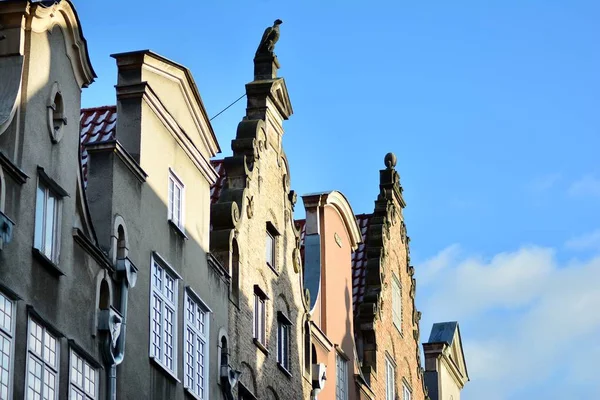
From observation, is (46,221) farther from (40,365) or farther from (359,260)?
(359,260)

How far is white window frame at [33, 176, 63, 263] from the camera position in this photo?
19875mm

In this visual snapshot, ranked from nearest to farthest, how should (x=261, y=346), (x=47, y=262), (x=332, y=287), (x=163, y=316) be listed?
(x=47, y=262)
(x=163, y=316)
(x=261, y=346)
(x=332, y=287)

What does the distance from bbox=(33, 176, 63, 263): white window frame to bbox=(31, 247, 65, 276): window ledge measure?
0.31 feet

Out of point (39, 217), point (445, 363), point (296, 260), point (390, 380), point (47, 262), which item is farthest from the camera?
point (445, 363)

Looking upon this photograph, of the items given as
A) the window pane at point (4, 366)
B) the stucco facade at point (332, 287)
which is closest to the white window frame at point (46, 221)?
the window pane at point (4, 366)

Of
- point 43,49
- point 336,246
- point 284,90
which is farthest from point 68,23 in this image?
point 336,246

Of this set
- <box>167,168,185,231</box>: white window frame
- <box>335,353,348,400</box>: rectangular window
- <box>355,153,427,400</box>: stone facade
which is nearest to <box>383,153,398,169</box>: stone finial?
<box>355,153,427,400</box>: stone facade

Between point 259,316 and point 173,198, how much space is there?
3.88 meters

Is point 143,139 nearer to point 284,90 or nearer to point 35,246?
point 35,246

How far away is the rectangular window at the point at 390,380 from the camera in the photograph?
37094mm

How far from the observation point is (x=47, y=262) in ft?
64.6

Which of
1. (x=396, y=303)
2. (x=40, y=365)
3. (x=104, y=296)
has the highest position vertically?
(x=396, y=303)

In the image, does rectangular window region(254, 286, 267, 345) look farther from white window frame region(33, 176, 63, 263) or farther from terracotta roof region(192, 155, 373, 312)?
white window frame region(33, 176, 63, 263)

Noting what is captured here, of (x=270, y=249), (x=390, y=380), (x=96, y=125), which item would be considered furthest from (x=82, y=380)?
(x=390, y=380)
